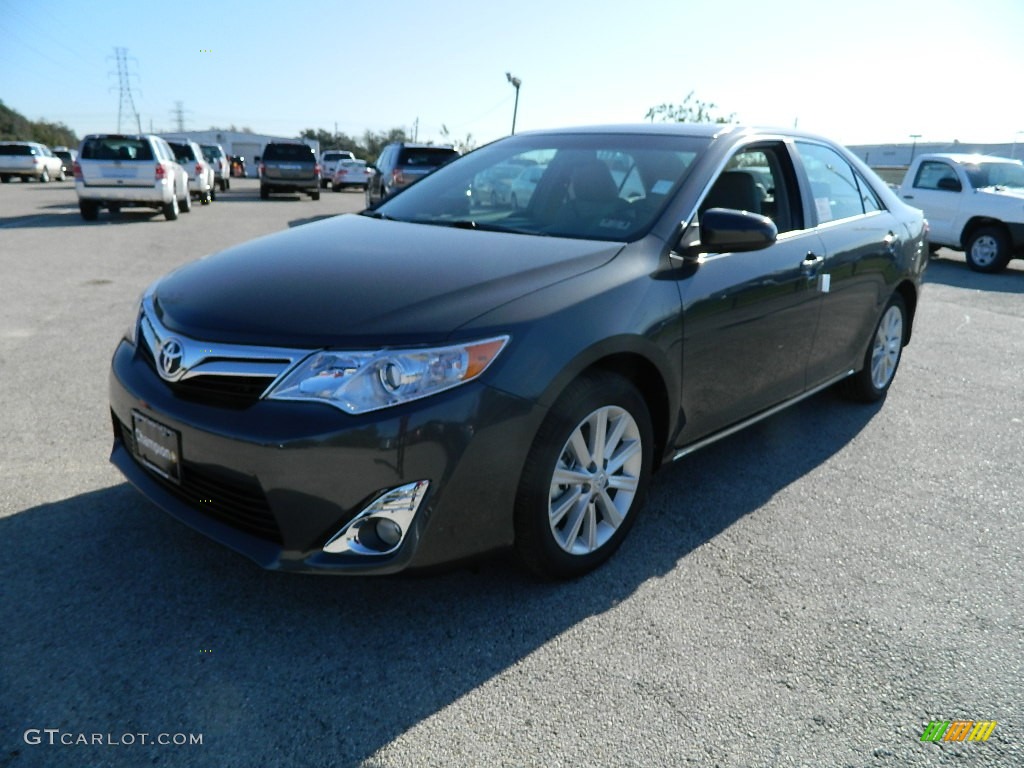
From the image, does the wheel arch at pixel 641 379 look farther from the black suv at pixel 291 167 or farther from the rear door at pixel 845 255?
the black suv at pixel 291 167

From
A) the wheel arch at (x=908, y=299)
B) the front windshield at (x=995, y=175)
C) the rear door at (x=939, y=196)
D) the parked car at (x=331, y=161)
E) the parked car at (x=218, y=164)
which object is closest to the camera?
the wheel arch at (x=908, y=299)

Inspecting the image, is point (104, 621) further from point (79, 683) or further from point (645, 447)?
point (645, 447)

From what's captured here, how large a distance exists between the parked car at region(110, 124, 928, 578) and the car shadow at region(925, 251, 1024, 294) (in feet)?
27.5

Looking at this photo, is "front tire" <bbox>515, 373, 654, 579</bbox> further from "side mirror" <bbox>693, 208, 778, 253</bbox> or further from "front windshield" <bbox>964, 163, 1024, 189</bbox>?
"front windshield" <bbox>964, 163, 1024, 189</bbox>

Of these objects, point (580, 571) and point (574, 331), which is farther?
point (580, 571)

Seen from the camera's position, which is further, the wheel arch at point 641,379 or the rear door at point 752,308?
the rear door at point 752,308

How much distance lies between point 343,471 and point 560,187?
77.3 inches

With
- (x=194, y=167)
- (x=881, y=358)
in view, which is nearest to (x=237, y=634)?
(x=881, y=358)

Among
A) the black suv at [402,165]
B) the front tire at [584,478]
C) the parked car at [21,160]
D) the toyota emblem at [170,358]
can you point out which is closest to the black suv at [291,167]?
the black suv at [402,165]

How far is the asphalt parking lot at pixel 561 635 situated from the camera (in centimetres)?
209

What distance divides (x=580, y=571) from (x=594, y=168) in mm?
1869

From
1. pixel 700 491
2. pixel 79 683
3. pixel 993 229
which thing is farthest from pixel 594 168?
pixel 993 229

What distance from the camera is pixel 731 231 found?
302 cm

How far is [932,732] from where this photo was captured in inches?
86.6
